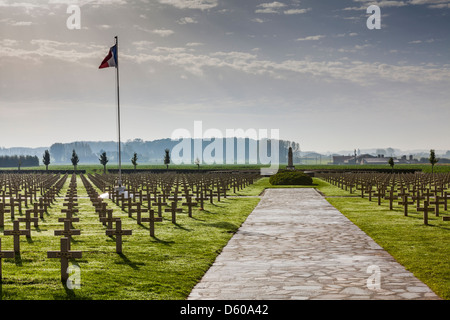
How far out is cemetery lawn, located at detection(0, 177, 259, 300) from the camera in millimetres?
7809

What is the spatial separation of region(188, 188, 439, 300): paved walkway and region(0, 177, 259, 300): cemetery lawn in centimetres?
46

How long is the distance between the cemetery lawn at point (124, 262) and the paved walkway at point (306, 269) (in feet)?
1.52

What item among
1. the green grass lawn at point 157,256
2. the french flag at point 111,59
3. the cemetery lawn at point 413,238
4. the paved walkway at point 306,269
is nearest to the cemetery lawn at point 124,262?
the green grass lawn at point 157,256

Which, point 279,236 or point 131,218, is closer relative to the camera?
point 279,236

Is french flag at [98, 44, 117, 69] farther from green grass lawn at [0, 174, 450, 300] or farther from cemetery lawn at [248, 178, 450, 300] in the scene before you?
cemetery lawn at [248, 178, 450, 300]

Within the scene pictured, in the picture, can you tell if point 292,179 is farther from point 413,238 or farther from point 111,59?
point 413,238

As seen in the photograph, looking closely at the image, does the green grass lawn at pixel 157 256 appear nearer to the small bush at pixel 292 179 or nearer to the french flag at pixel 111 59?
the french flag at pixel 111 59

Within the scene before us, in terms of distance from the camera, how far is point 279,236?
13516 millimetres

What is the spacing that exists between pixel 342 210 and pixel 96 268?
1392 centimetres

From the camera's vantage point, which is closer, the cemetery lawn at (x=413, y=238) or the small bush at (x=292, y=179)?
the cemetery lawn at (x=413, y=238)

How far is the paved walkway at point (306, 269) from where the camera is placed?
24.6 feet

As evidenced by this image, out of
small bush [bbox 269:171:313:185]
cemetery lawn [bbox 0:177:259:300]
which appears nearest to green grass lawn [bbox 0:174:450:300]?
cemetery lawn [bbox 0:177:259:300]
